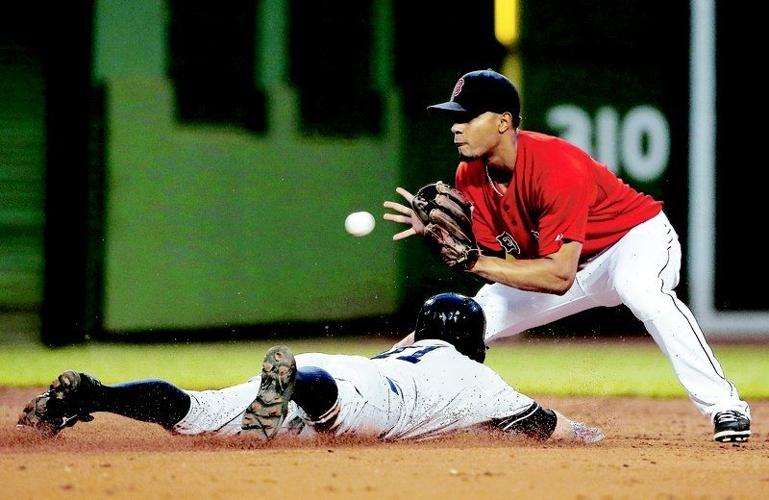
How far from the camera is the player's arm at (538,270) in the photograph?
4.41m

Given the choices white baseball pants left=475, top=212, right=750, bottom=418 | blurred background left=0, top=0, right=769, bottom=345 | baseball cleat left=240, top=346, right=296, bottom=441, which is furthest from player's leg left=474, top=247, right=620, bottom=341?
blurred background left=0, top=0, right=769, bottom=345

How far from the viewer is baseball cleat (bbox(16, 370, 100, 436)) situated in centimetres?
380

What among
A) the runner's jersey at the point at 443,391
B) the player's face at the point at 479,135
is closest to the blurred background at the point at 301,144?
the player's face at the point at 479,135

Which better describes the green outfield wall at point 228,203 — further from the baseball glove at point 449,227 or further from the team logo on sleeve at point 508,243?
the baseball glove at point 449,227

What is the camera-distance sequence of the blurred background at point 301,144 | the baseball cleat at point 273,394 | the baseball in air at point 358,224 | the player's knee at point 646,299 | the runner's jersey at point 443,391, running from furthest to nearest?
the blurred background at point 301,144 < the baseball in air at point 358,224 < the player's knee at point 646,299 < the runner's jersey at point 443,391 < the baseball cleat at point 273,394

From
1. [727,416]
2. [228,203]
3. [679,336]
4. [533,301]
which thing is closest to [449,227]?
[533,301]

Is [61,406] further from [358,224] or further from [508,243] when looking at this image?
[508,243]

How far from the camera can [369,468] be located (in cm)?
364

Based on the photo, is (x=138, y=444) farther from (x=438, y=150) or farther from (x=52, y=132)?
(x=438, y=150)

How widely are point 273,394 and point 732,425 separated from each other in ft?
5.60

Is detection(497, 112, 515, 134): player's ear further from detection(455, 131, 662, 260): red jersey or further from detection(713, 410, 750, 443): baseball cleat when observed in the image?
detection(713, 410, 750, 443): baseball cleat

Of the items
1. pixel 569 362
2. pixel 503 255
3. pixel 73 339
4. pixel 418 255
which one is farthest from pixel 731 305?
pixel 73 339

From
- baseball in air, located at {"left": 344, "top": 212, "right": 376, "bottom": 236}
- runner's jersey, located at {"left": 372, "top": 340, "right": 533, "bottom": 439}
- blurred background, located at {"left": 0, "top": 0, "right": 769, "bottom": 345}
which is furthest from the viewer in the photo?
blurred background, located at {"left": 0, "top": 0, "right": 769, "bottom": 345}

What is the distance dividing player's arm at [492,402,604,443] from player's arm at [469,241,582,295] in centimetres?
46
